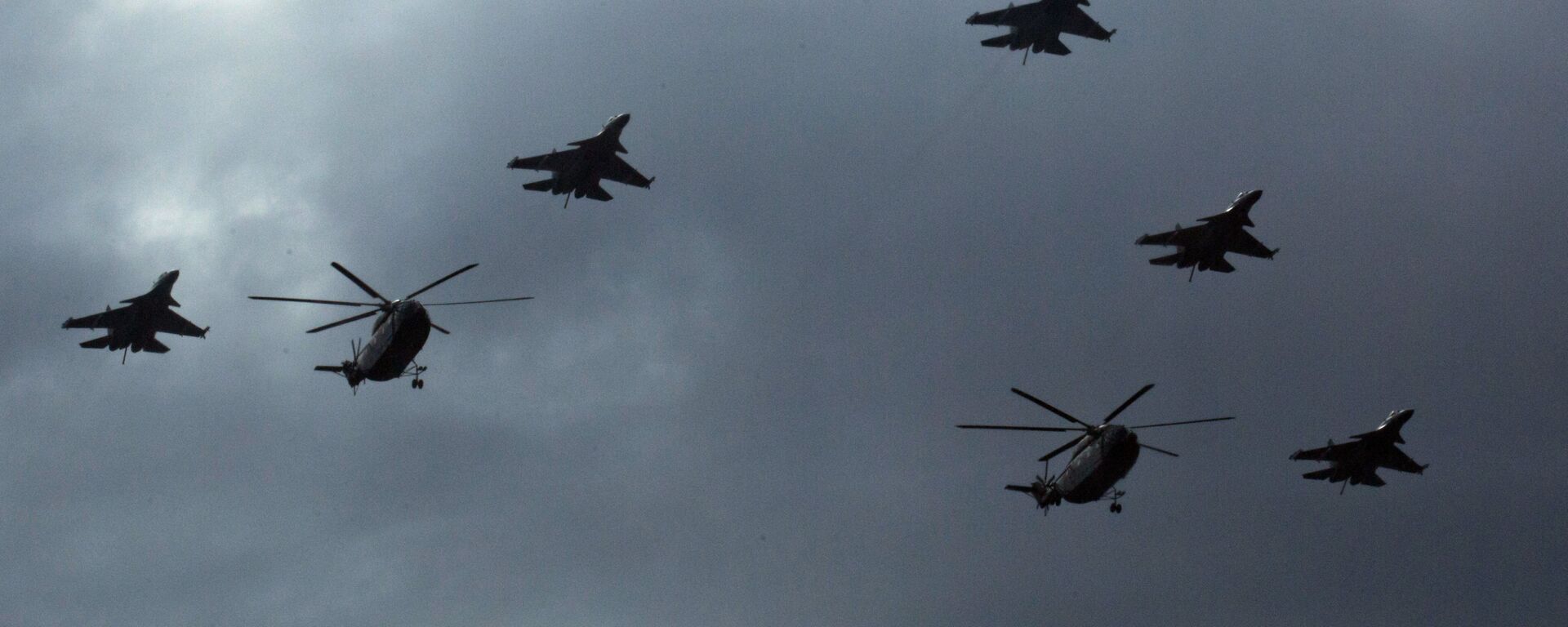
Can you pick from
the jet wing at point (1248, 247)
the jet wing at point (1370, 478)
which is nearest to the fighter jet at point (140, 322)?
the jet wing at point (1248, 247)

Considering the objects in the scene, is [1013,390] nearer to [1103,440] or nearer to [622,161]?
[1103,440]

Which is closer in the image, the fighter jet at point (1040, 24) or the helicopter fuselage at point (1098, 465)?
the helicopter fuselage at point (1098, 465)

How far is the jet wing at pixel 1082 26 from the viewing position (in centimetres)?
6344

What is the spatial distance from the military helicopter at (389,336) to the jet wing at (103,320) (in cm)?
2514

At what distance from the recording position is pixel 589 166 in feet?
227

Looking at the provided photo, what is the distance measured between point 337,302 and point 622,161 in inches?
832

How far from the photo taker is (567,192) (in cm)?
7050

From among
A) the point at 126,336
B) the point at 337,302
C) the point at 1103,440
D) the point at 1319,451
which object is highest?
the point at 126,336

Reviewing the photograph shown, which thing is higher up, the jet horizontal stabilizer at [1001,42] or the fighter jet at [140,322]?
the jet horizontal stabilizer at [1001,42]

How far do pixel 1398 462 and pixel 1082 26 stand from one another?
32622mm

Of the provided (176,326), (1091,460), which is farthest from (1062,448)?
(176,326)

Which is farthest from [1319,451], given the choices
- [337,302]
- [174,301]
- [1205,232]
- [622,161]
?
[174,301]

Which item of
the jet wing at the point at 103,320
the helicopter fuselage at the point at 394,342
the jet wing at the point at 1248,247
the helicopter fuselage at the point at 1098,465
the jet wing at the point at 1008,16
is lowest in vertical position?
the helicopter fuselage at the point at 1098,465

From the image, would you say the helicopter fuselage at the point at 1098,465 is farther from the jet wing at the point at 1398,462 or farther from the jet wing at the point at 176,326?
the jet wing at the point at 176,326
